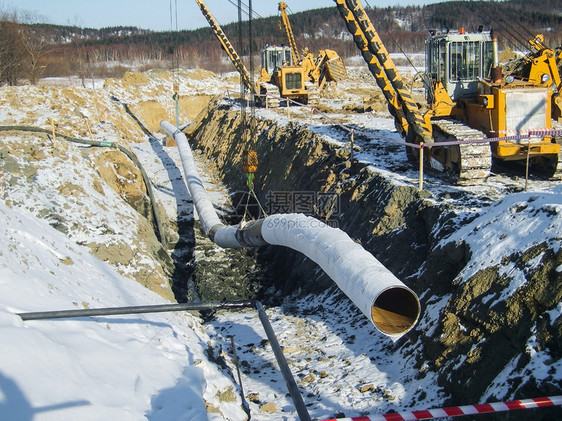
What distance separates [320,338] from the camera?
845 centimetres

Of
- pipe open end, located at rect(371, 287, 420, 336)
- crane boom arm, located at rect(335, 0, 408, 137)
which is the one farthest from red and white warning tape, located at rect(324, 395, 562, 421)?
crane boom arm, located at rect(335, 0, 408, 137)

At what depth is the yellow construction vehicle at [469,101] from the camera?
10.2 meters

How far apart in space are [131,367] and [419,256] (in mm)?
4909

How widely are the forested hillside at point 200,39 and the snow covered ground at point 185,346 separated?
28365mm

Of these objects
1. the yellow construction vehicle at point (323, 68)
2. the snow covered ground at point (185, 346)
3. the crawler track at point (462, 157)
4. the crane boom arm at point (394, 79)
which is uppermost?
the yellow construction vehicle at point (323, 68)

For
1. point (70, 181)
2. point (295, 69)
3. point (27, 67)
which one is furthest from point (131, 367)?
point (27, 67)

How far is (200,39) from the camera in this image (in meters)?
112

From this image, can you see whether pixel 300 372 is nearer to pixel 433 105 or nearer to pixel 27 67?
pixel 433 105

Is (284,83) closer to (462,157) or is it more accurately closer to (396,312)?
(462,157)

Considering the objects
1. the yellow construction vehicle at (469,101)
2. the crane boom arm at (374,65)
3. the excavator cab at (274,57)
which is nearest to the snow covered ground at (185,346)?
the yellow construction vehicle at (469,101)

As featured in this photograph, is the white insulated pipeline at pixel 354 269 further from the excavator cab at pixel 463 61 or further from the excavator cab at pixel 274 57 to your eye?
the excavator cab at pixel 274 57

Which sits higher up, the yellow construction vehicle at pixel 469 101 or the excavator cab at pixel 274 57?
the excavator cab at pixel 274 57

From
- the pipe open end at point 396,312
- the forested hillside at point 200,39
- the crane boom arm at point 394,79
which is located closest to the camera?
the pipe open end at point 396,312

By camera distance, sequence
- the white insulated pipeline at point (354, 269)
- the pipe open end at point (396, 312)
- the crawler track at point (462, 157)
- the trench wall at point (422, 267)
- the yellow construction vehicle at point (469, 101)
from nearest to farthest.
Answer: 1. the trench wall at point (422, 267)
2. the white insulated pipeline at point (354, 269)
3. the pipe open end at point (396, 312)
4. the crawler track at point (462, 157)
5. the yellow construction vehicle at point (469, 101)
